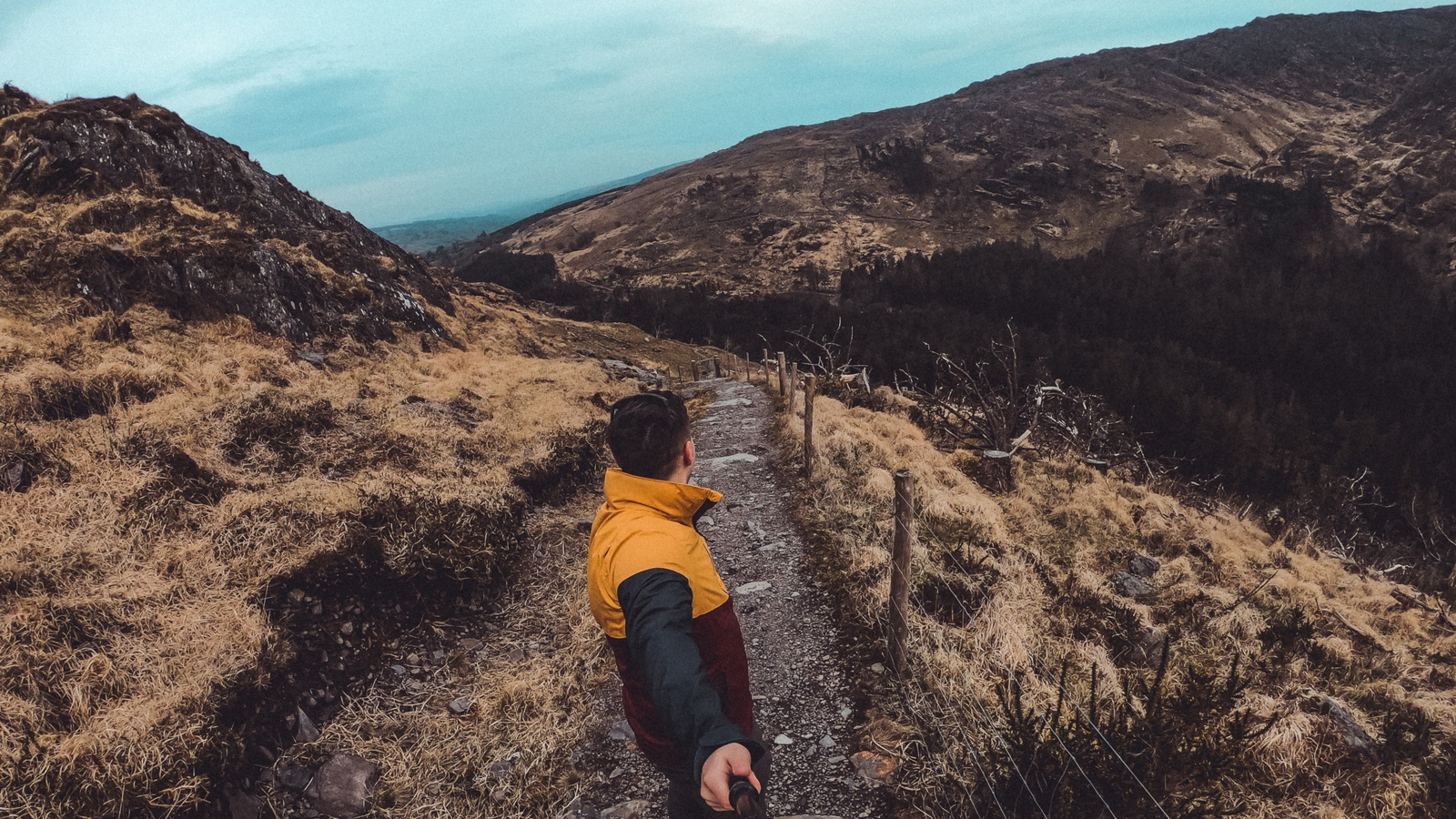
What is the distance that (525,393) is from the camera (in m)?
14.2

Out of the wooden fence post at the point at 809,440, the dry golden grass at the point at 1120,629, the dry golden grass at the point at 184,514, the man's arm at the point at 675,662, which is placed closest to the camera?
the man's arm at the point at 675,662

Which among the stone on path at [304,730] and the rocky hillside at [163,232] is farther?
the rocky hillside at [163,232]

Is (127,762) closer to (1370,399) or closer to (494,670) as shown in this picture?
(494,670)

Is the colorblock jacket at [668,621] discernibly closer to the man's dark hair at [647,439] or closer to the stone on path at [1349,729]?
the man's dark hair at [647,439]

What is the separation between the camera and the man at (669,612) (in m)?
1.74

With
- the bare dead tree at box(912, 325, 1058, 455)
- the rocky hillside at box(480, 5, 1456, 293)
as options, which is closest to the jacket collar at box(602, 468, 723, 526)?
the bare dead tree at box(912, 325, 1058, 455)

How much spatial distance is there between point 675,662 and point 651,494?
702mm

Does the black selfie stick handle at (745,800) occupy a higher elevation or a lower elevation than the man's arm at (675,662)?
lower

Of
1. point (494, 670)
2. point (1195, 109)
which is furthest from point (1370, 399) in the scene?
point (1195, 109)

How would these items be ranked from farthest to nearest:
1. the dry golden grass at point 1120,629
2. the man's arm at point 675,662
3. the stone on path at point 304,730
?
the stone on path at point 304,730
the dry golden grass at point 1120,629
the man's arm at point 675,662

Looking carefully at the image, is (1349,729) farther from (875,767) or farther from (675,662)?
(675,662)

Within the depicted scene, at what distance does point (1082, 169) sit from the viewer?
141125mm

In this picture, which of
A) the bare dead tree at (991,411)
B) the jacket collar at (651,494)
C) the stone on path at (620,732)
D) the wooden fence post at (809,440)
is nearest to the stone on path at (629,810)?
the stone on path at (620,732)

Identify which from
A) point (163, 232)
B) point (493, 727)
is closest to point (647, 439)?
point (493, 727)
